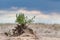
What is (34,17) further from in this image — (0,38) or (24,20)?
(0,38)

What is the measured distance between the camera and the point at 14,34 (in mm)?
22953

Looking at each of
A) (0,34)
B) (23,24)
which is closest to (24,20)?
(23,24)

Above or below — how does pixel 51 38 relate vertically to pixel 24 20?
below

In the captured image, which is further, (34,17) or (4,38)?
(34,17)

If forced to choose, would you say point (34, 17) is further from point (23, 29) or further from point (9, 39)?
point (9, 39)

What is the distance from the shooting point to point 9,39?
2114 cm

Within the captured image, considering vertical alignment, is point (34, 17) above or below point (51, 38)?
above

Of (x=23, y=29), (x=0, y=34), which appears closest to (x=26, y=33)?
(x=23, y=29)

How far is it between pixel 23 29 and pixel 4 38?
171cm

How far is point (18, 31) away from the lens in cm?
2283

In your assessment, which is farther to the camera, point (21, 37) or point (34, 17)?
point (34, 17)

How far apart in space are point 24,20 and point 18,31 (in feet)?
3.70

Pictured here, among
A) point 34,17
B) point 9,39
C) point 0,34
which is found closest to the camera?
point 9,39

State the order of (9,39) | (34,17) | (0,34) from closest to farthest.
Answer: (9,39) → (0,34) → (34,17)
